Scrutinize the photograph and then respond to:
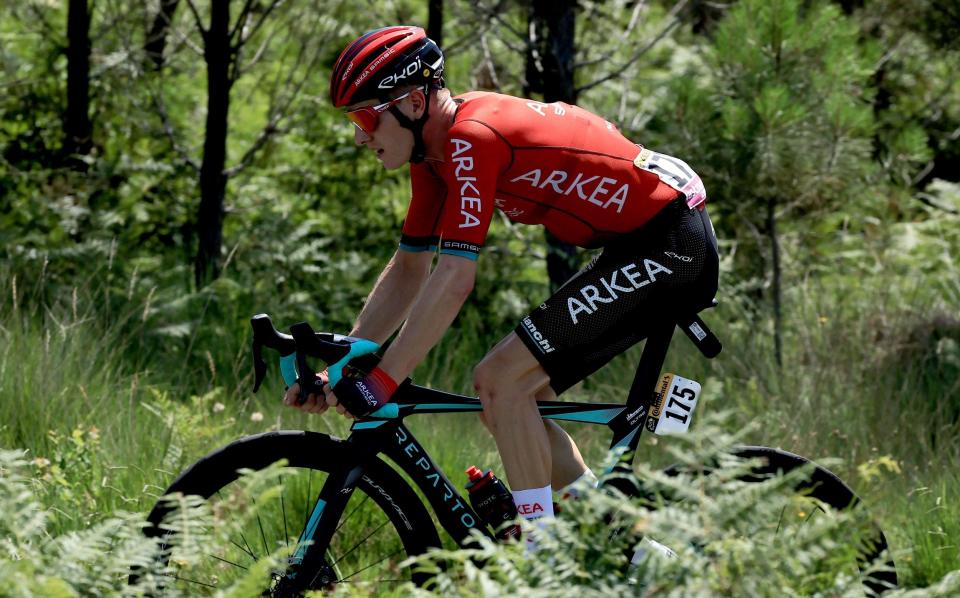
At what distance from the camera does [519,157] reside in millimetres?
3713

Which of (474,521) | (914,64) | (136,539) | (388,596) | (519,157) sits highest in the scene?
(914,64)

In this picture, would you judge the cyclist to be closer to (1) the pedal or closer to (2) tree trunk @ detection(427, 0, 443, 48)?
(1) the pedal

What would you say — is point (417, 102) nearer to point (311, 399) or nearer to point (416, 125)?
point (416, 125)

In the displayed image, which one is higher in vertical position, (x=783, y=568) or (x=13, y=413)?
(x=783, y=568)

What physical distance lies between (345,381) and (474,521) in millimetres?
757

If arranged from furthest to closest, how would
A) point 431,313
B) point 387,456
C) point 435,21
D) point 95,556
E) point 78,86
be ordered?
point 435,21
point 78,86
point 387,456
point 431,313
point 95,556

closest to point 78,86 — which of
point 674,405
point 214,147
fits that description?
point 214,147

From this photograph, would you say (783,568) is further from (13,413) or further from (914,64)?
(914,64)

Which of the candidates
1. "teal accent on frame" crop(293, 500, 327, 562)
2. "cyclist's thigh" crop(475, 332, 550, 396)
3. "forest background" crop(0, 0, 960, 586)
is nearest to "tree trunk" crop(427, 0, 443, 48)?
"forest background" crop(0, 0, 960, 586)

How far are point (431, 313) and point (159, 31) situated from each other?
253 inches

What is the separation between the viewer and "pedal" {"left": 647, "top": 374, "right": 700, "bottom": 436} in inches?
150

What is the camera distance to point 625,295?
3.78m

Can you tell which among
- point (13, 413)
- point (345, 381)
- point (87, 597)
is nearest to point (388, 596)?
point (345, 381)

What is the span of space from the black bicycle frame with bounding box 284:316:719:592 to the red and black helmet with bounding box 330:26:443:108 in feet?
3.09
